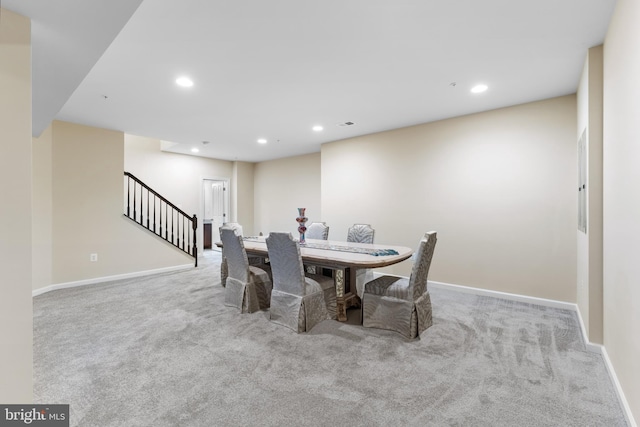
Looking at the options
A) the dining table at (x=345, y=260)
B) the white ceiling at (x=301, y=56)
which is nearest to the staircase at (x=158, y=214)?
the white ceiling at (x=301, y=56)

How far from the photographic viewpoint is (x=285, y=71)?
9.20ft

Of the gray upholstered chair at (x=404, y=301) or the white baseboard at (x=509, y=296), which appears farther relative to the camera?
the white baseboard at (x=509, y=296)

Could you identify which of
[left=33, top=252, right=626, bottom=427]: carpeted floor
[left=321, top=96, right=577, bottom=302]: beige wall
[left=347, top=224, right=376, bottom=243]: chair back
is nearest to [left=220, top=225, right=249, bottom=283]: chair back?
[left=33, top=252, right=626, bottom=427]: carpeted floor

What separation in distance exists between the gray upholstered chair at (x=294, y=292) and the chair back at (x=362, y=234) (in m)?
1.38

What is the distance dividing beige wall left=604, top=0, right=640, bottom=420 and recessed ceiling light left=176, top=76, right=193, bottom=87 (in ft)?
11.1

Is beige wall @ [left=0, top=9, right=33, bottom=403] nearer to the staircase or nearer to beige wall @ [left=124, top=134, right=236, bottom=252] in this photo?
the staircase

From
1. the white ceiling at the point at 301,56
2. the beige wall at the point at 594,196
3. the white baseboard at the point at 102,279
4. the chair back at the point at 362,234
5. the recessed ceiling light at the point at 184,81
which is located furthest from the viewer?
the chair back at the point at 362,234

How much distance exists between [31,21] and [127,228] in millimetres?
4140

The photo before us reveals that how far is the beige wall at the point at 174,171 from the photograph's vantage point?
6.23 metres

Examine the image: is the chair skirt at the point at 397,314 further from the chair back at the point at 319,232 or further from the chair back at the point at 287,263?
the chair back at the point at 319,232

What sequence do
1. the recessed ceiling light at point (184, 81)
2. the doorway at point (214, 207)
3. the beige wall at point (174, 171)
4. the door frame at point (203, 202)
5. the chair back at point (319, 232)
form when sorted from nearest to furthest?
1. the recessed ceiling light at point (184, 81)
2. the chair back at point (319, 232)
3. the beige wall at point (174, 171)
4. the door frame at point (203, 202)
5. the doorway at point (214, 207)

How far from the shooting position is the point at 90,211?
465cm

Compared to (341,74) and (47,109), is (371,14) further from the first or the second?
(47,109)

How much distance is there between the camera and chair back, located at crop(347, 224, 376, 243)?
14.2 ft
